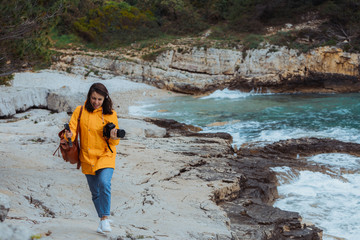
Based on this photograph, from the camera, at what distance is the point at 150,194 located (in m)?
4.94

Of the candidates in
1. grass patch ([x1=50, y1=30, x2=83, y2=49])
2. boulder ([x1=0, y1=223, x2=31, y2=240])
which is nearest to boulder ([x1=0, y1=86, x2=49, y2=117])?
boulder ([x1=0, y1=223, x2=31, y2=240])

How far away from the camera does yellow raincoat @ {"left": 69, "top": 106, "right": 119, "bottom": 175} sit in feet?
11.0

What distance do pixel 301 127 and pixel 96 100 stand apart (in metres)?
10.9

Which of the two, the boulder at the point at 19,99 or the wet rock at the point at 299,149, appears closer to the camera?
the wet rock at the point at 299,149

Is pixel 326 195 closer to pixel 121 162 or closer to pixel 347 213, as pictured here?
pixel 347 213

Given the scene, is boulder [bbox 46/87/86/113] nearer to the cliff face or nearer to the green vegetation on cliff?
the green vegetation on cliff

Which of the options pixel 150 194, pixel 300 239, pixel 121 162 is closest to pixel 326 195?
pixel 300 239

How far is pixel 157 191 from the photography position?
16.8ft

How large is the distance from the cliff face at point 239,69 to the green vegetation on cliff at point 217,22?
Result: 1148mm

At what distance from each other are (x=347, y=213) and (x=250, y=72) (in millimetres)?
20861

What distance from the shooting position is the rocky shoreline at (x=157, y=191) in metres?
3.64

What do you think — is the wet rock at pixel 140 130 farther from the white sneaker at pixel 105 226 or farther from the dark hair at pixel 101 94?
the white sneaker at pixel 105 226

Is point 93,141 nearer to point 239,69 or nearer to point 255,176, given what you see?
point 255,176

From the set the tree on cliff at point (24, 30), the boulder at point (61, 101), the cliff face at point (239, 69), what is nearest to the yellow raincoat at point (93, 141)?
the tree on cliff at point (24, 30)
